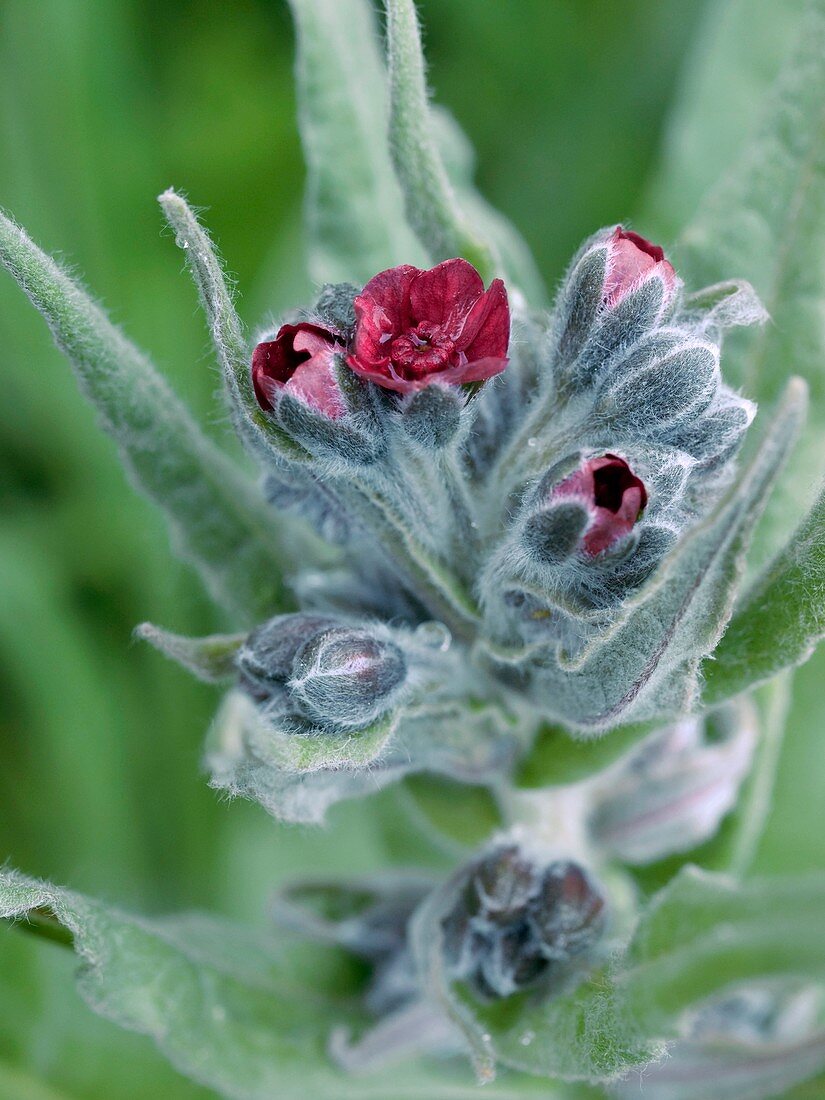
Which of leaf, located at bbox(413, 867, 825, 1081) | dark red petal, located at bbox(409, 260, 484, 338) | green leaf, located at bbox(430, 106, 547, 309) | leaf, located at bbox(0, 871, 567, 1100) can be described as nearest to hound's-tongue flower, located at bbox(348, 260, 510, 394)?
dark red petal, located at bbox(409, 260, 484, 338)

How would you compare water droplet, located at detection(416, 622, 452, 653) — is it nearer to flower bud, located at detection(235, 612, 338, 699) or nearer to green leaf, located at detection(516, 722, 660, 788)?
flower bud, located at detection(235, 612, 338, 699)

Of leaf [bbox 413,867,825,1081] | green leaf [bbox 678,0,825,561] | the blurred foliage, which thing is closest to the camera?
leaf [bbox 413,867,825,1081]

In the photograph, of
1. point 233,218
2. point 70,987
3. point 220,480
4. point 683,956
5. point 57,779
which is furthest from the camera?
point 233,218

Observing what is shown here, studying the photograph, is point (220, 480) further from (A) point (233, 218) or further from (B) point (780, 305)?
(A) point (233, 218)

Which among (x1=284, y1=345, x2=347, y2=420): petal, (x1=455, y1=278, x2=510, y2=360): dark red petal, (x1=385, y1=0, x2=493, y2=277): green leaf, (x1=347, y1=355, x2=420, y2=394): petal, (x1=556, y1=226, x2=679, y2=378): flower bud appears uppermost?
(x1=385, y1=0, x2=493, y2=277): green leaf

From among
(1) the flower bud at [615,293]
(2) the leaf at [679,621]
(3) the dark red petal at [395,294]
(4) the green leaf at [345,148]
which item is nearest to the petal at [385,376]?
(3) the dark red petal at [395,294]


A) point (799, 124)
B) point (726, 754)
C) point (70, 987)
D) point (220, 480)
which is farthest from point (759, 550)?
point (70, 987)
